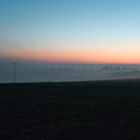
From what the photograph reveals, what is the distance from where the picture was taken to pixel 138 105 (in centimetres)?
3266

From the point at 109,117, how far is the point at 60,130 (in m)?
6.51

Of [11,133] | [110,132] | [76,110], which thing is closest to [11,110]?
[76,110]

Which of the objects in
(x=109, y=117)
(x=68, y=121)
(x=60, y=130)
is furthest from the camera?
(x=109, y=117)

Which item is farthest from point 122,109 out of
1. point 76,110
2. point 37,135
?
point 37,135

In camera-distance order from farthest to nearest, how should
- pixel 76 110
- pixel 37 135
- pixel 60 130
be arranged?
1. pixel 76 110
2. pixel 60 130
3. pixel 37 135

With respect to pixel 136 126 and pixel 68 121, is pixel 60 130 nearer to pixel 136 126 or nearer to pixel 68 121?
pixel 68 121

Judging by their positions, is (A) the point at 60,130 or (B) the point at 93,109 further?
(B) the point at 93,109

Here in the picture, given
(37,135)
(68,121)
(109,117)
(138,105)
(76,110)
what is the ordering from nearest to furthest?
(37,135) → (68,121) → (109,117) → (76,110) → (138,105)

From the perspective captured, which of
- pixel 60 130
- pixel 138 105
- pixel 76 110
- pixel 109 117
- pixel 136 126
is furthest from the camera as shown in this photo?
pixel 138 105

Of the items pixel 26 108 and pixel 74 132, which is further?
pixel 26 108

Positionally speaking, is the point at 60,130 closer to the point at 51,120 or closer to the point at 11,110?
the point at 51,120

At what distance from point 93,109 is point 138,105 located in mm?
5996

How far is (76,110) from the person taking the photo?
28.9 meters

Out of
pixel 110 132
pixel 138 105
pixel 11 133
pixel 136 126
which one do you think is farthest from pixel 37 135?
pixel 138 105
